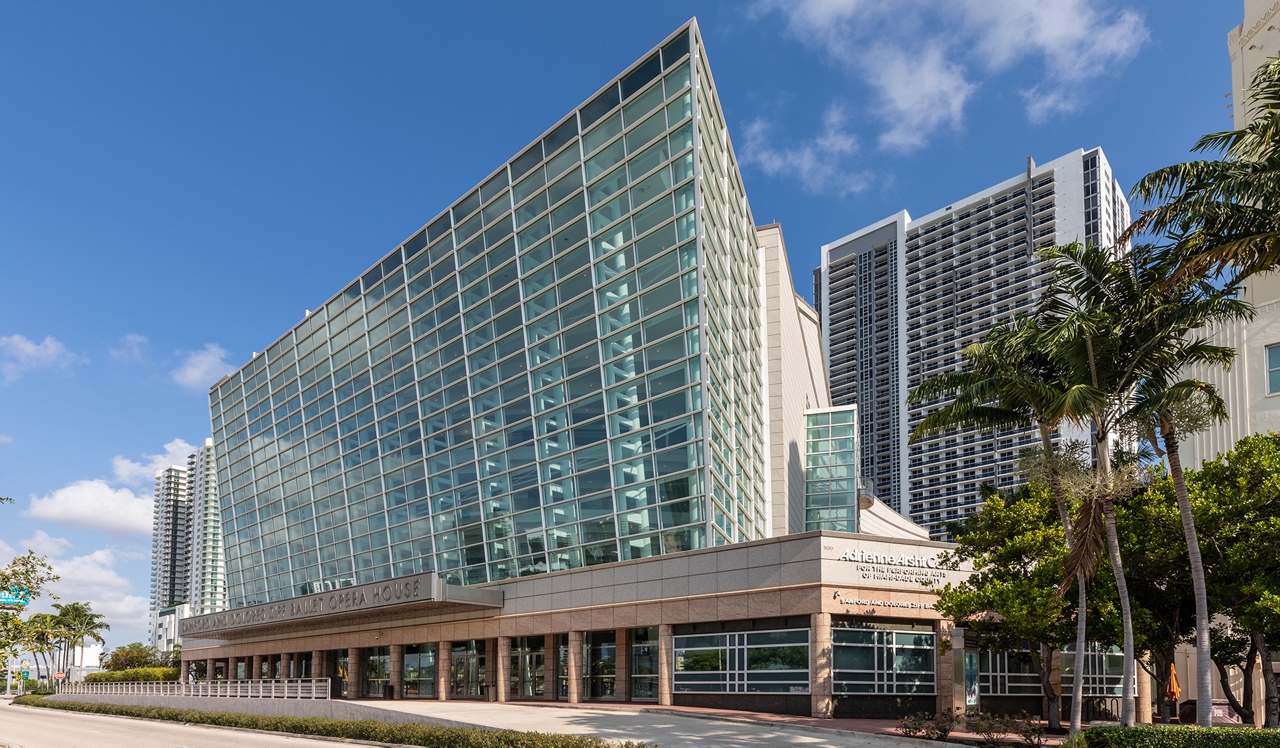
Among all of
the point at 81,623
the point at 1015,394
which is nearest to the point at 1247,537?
the point at 1015,394

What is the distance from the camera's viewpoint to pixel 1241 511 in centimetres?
2519

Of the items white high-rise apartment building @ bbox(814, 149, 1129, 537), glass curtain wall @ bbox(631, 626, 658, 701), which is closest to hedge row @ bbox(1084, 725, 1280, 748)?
glass curtain wall @ bbox(631, 626, 658, 701)

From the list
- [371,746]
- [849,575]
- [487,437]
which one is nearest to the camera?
[371,746]

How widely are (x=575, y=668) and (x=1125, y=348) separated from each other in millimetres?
25359

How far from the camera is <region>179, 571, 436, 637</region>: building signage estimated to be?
44531 millimetres

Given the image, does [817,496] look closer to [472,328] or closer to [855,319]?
[472,328]

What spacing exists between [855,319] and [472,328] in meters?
144

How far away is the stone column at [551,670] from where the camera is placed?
42.2 metres

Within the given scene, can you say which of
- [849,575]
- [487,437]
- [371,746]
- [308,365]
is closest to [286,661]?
[308,365]

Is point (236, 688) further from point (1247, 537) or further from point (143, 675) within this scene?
point (143, 675)

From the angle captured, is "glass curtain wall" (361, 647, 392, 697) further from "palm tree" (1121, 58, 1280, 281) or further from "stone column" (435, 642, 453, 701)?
"palm tree" (1121, 58, 1280, 281)

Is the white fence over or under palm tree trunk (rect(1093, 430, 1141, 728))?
under

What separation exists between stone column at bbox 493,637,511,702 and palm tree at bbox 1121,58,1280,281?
1333 inches

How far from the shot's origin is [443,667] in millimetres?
49062
